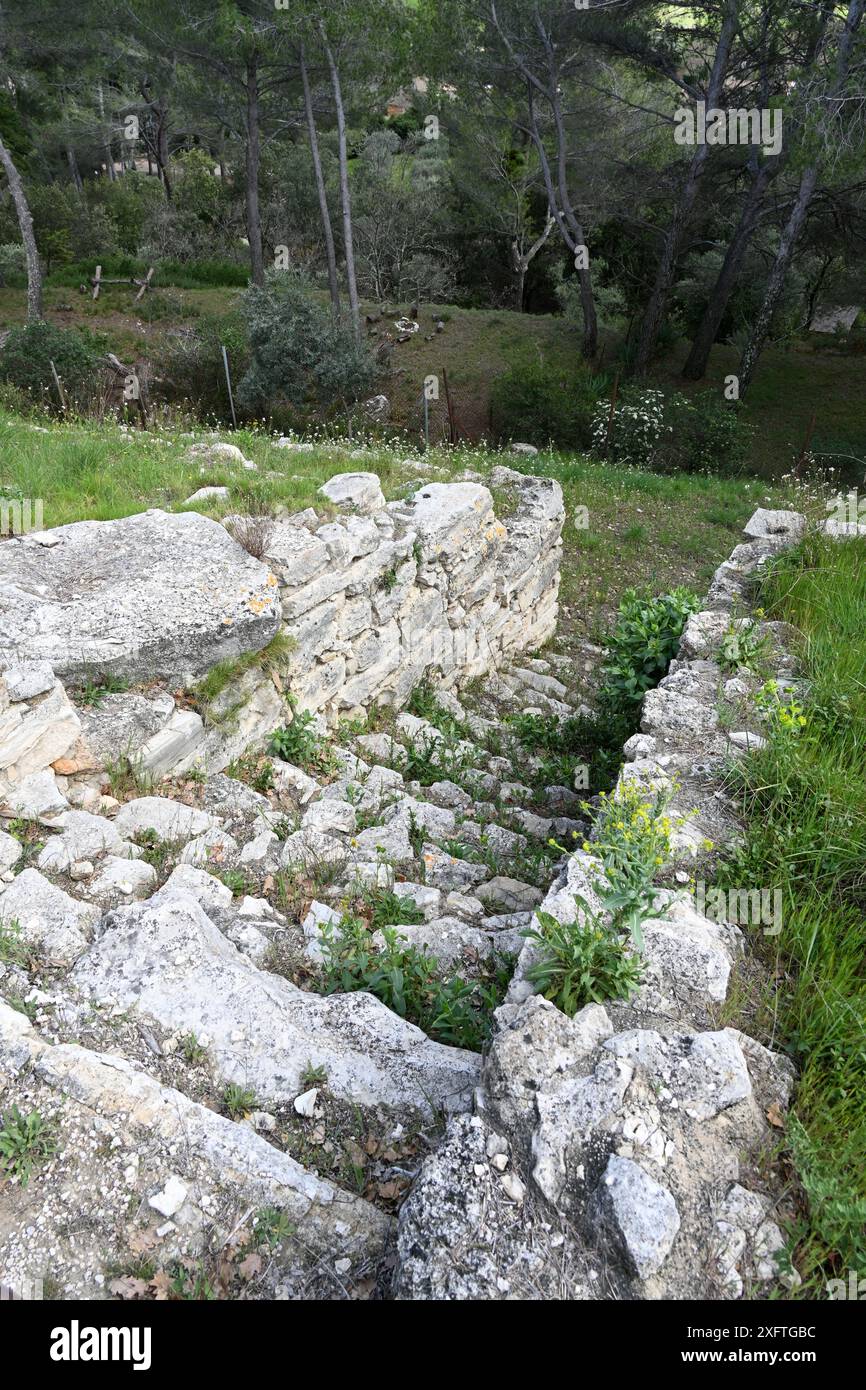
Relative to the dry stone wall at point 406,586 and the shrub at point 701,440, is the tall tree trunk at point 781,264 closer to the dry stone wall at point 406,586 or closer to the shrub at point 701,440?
the shrub at point 701,440

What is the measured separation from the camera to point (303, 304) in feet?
48.7

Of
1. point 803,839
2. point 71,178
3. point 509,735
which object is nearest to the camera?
point 803,839

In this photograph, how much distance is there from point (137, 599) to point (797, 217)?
56.8ft

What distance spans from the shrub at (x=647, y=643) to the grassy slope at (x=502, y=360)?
12.8 metres

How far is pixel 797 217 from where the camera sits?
1625 cm

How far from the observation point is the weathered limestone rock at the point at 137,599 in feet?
14.8

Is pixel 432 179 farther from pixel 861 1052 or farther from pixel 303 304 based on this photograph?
pixel 861 1052

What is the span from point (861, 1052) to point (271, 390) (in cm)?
1468

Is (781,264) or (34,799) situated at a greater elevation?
(781,264)

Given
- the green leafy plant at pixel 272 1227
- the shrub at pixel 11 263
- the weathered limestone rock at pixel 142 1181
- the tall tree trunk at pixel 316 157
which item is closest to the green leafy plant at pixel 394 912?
the weathered limestone rock at pixel 142 1181

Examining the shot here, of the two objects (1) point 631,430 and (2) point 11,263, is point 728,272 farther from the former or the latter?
(2) point 11,263

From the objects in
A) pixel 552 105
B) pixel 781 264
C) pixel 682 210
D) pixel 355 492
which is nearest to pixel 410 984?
pixel 355 492

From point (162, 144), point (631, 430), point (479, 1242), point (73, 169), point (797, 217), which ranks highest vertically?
point (162, 144)

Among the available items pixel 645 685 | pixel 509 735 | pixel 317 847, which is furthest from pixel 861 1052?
pixel 509 735
